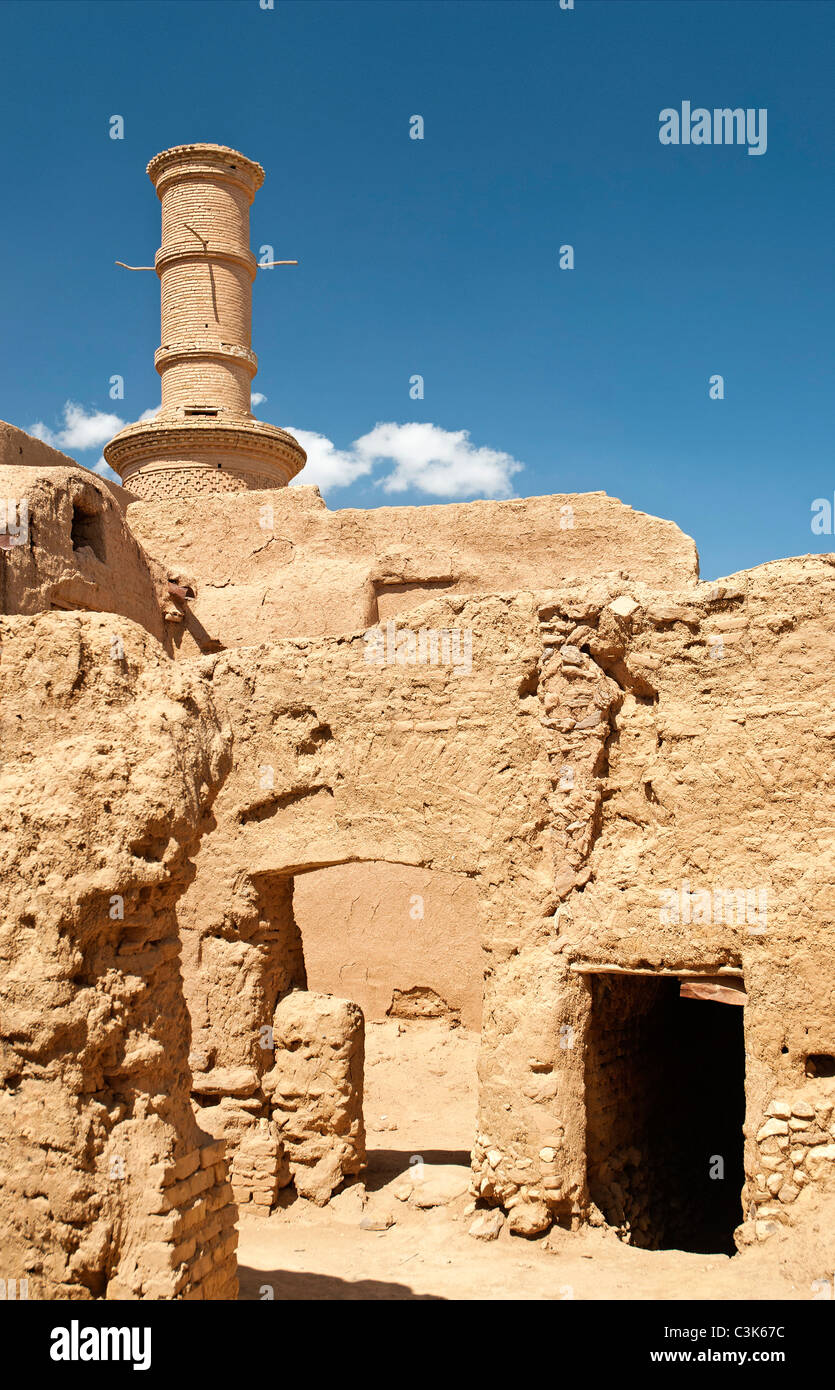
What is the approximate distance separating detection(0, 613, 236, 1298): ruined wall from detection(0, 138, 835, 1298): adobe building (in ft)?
0.04

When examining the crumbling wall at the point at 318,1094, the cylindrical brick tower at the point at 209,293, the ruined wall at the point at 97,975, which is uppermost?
the cylindrical brick tower at the point at 209,293

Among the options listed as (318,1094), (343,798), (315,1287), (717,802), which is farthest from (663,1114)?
(343,798)

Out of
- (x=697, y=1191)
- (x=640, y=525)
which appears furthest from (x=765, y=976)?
(x=640, y=525)

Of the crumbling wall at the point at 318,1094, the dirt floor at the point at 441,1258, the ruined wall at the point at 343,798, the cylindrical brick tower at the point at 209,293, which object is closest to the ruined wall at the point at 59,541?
the ruined wall at the point at 343,798

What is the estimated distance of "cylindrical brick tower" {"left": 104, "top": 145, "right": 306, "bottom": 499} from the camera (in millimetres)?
18500

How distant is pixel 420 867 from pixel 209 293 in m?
13.3

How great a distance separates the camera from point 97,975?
4.64m

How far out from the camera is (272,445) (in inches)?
709

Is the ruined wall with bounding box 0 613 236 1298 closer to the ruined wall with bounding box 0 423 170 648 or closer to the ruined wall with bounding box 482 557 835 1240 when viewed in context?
the ruined wall with bounding box 482 557 835 1240

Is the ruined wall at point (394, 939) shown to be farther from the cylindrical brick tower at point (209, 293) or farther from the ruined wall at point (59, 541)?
the cylindrical brick tower at point (209, 293)

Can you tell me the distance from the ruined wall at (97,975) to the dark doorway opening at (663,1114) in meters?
3.73

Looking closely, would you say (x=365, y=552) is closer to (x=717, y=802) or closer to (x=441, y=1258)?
(x=717, y=802)

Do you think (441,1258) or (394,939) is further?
(394,939)

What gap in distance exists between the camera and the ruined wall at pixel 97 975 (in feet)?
14.8
